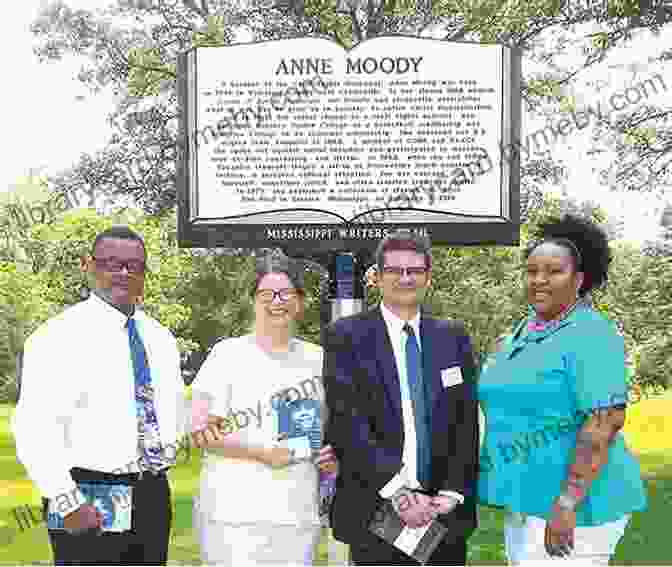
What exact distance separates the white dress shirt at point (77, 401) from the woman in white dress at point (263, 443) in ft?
0.98

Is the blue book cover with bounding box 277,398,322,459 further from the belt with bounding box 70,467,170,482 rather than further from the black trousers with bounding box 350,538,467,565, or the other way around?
the belt with bounding box 70,467,170,482

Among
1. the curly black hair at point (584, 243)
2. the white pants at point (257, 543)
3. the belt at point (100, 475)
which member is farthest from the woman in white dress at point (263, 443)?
the curly black hair at point (584, 243)

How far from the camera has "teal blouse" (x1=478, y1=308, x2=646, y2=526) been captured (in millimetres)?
4027

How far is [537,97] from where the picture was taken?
17.6 meters

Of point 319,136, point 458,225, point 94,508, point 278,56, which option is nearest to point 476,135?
point 458,225

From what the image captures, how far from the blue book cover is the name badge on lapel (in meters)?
0.73

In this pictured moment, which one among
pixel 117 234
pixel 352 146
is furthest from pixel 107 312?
pixel 352 146

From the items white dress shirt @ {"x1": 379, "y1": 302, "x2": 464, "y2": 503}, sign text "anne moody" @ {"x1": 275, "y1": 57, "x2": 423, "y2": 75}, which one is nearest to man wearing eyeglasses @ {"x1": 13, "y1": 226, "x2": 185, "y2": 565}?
white dress shirt @ {"x1": 379, "y1": 302, "x2": 464, "y2": 503}

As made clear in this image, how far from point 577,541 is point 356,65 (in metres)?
3.72

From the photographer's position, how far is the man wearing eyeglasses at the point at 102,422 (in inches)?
167

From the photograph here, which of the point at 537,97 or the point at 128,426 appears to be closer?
the point at 128,426

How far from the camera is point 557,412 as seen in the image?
4.06 m

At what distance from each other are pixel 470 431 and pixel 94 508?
169 centimetres

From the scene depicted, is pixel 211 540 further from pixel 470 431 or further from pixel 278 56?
pixel 278 56
